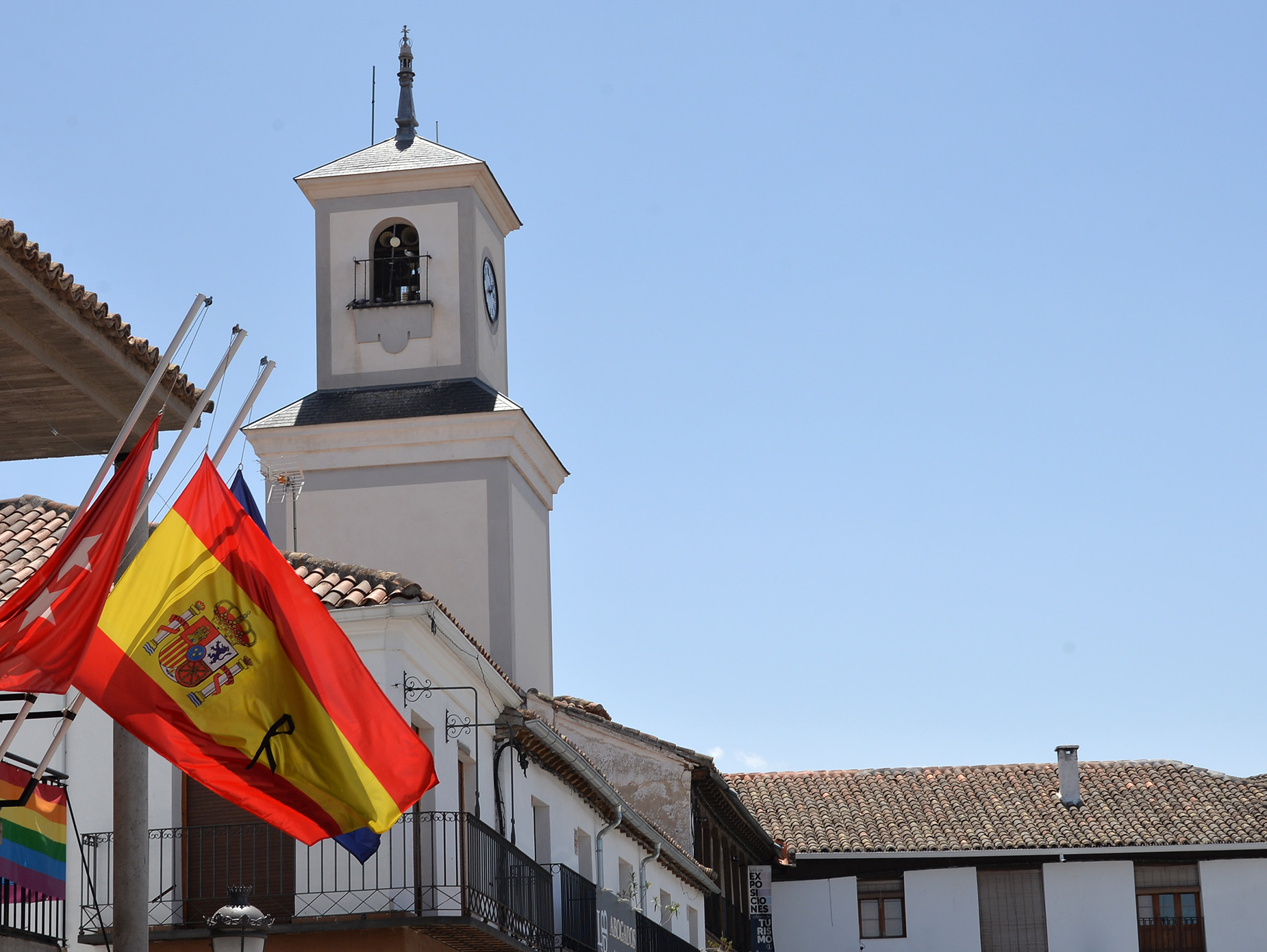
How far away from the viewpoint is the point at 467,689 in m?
18.5

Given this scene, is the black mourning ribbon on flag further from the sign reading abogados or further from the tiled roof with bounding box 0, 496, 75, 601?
the sign reading abogados

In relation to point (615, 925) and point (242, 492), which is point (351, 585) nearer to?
point (242, 492)

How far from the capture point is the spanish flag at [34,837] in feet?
37.0

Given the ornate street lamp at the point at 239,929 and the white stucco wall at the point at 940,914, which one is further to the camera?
the white stucco wall at the point at 940,914

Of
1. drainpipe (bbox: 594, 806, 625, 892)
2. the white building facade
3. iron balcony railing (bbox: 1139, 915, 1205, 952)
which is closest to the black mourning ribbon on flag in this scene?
drainpipe (bbox: 594, 806, 625, 892)

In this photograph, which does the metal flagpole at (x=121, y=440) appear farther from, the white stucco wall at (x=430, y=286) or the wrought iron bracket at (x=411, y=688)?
the white stucco wall at (x=430, y=286)

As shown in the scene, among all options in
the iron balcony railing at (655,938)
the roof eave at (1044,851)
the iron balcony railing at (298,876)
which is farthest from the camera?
the roof eave at (1044,851)

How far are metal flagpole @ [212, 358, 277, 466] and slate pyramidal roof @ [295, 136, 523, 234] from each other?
19700 mm

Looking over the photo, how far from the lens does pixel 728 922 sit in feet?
113

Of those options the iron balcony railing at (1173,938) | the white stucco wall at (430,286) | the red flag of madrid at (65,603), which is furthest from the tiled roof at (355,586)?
the iron balcony railing at (1173,938)

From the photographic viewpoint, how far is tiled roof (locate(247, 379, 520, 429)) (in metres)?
28.5

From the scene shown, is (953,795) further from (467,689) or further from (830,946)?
(467,689)

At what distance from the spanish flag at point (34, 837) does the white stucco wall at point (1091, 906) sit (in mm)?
30460

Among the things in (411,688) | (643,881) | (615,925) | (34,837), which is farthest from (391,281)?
(34,837)
